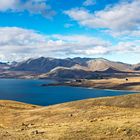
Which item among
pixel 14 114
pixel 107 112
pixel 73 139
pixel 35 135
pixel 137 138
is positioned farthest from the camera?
pixel 14 114

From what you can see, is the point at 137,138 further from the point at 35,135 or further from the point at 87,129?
the point at 35,135

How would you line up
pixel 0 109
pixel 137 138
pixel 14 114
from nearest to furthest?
pixel 137 138 → pixel 14 114 → pixel 0 109

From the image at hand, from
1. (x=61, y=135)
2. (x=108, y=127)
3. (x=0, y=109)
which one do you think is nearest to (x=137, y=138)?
(x=108, y=127)

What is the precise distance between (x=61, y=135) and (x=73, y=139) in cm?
243

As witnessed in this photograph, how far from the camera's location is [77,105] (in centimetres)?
7688

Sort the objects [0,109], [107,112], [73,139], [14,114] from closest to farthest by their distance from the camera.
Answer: [73,139]
[107,112]
[14,114]
[0,109]

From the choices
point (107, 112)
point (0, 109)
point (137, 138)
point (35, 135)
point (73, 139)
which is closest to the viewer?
point (137, 138)

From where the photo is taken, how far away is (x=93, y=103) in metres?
75.6

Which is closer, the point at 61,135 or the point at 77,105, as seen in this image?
the point at 61,135

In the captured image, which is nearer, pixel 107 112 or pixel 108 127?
pixel 108 127

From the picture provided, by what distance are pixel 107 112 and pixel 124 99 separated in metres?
20.7

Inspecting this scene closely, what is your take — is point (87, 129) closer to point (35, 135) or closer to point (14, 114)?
point (35, 135)

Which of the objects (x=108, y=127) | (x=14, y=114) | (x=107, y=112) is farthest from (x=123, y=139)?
(x=14, y=114)

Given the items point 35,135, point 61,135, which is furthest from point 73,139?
point 35,135
